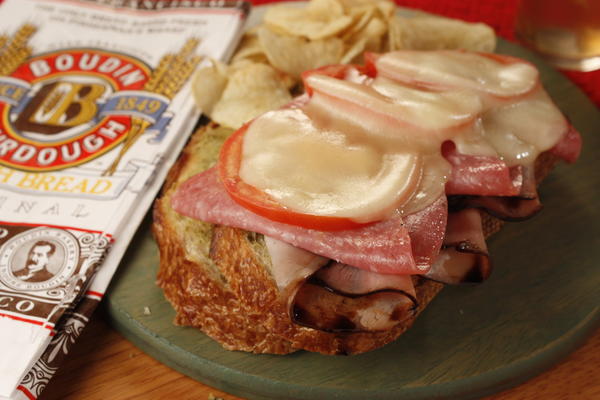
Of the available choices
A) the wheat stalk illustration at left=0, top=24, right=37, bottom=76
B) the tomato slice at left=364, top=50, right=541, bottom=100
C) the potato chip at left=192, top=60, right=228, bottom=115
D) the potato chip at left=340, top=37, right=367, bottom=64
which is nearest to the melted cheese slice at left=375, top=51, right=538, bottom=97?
the tomato slice at left=364, top=50, right=541, bottom=100

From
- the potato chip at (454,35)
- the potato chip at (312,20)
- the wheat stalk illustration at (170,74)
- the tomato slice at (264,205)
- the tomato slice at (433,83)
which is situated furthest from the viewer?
the potato chip at (454,35)

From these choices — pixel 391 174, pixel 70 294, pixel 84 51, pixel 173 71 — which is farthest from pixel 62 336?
pixel 84 51

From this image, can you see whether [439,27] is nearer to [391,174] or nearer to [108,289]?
[391,174]

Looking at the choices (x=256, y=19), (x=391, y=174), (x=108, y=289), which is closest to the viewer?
(x=391, y=174)

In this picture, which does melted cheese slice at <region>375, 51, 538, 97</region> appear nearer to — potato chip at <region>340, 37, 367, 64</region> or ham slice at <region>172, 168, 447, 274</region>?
potato chip at <region>340, 37, 367, 64</region>

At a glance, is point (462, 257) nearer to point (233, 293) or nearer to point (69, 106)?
point (233, 293)

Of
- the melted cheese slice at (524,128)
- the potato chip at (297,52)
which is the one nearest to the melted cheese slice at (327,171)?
the melted cheese slice at (524,128)

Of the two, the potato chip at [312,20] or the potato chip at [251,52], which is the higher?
the potato chip at [312,20]

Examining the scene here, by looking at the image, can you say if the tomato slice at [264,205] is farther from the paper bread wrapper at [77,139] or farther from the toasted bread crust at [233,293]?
the paper bread wrapper at [77,139]
